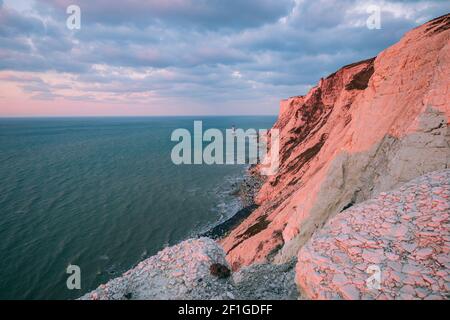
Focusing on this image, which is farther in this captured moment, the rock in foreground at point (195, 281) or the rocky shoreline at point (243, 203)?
the rocky shoreline at point (243, 203)

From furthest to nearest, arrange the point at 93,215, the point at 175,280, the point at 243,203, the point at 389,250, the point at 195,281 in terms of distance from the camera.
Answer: the point at 243,203 → the point at 93,215 → the point at 175,280 → the point at 195,281 → the point at 389,250

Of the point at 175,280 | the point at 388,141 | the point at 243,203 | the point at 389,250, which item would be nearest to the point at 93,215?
the point at 243,203

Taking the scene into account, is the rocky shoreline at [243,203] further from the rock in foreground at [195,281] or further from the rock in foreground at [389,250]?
the rock in foreground at [389,250]

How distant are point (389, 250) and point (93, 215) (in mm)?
38532

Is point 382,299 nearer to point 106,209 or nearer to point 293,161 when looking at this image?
point 293,161

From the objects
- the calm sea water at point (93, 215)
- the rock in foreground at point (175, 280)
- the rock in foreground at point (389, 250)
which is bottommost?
the calm sea water at point (93, 215)

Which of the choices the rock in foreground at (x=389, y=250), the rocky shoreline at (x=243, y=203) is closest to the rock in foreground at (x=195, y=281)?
the rock in foreground at (x=389, y=250)

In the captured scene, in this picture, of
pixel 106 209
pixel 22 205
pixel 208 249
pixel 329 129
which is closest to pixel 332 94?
pixel 329 129

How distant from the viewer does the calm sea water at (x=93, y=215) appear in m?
25.7

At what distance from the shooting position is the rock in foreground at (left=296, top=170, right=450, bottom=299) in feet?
20.6

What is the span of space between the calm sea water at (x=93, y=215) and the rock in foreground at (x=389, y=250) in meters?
24.0

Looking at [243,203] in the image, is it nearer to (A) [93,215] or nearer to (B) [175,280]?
(A) [93,215]

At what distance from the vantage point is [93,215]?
36781mm
